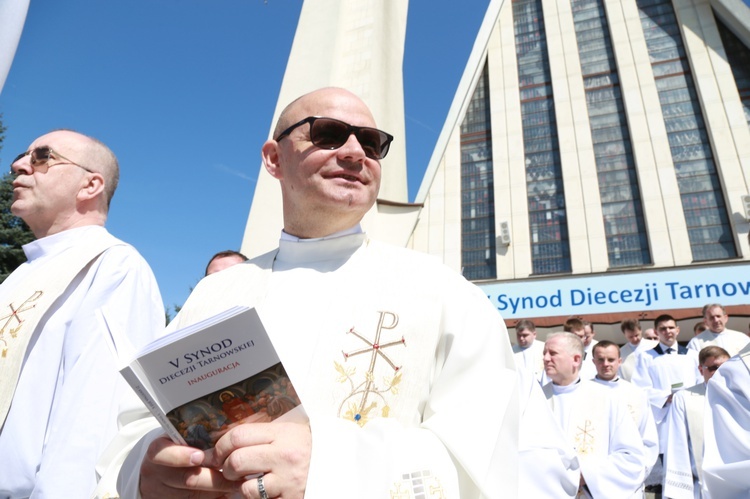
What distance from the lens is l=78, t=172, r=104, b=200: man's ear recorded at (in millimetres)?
2346

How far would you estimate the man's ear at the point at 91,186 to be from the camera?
235cm

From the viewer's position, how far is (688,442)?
16.3 ft

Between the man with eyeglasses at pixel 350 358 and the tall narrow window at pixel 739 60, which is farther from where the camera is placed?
the tall narrow window at pixel 739 60

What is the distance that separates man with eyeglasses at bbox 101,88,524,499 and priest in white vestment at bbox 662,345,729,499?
4649 mm

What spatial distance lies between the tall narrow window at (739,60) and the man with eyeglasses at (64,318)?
753 inches

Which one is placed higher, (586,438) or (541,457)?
(586,438)

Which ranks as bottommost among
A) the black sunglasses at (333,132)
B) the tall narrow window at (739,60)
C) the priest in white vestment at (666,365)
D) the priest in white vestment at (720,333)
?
the black sunglasses at (333,132)

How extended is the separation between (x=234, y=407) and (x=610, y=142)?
61.2 ft

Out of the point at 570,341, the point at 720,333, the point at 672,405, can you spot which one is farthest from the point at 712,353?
the point at 720,333

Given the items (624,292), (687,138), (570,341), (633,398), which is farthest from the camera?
(687,138)

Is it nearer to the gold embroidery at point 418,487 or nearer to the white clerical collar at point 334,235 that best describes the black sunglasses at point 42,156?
the white clerical collar at point 334,235

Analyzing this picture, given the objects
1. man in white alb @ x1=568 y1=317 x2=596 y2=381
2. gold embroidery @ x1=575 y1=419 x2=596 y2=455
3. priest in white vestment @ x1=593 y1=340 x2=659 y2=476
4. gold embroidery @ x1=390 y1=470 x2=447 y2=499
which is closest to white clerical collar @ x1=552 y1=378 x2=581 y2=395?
gold embroidery @ x1=575 y1=419 x2=596 y2=455

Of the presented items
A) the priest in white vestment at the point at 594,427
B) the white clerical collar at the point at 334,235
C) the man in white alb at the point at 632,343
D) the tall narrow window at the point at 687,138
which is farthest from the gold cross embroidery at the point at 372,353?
the tall narrow window at the point at 687,138

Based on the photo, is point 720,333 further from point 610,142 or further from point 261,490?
point 610,142
